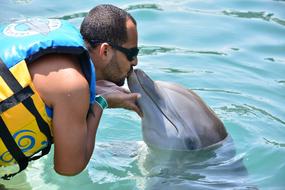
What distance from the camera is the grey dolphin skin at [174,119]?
19.1 feet

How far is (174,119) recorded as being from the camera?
5930 millimetres

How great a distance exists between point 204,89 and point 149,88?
106 inches

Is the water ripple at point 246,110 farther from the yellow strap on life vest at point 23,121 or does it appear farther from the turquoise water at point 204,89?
the yellow strap on life vest at point 23,121

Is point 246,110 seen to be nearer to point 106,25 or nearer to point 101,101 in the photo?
point 106,25

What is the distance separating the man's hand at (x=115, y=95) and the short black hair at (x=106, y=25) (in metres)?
0.35

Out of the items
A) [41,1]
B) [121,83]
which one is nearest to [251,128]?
[121,83]

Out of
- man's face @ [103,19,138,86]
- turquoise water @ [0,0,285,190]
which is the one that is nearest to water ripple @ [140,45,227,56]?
turquoise water @ [0,0,285,190]

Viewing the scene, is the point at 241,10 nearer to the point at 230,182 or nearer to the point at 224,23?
the point at 224,23

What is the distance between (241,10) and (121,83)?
248 inches

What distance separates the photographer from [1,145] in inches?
183

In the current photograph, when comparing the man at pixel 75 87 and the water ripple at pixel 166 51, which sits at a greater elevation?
the man at pixel 75 87

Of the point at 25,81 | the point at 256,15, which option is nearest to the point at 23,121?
the point at 25,81

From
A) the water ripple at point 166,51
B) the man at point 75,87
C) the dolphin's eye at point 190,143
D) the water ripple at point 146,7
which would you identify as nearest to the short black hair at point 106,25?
the man at point 75,87

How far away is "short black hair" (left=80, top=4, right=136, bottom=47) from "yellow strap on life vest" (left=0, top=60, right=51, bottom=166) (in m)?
0.88
